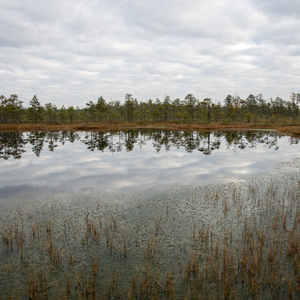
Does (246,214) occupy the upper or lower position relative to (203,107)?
lower

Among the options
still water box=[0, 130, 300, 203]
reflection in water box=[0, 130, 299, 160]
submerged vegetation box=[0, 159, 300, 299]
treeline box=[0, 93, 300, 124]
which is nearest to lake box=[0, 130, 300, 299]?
submerged vegetation box=[0, 159, 300, 299]

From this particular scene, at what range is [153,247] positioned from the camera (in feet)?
30.6

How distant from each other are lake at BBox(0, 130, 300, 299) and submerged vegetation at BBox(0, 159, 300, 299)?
4cm

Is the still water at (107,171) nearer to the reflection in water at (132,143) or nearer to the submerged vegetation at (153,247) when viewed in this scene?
the submerged vegetation at (153,247)

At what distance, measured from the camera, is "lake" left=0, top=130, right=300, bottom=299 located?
23.4 feet

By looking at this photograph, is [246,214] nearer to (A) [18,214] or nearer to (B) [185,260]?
(B) [185,260]

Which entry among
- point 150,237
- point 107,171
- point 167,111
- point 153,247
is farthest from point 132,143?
point 167,111

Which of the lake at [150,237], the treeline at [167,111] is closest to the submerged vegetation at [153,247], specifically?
the lake at [150,237]

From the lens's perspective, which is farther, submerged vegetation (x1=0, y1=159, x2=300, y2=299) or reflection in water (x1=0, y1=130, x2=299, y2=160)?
reflection in water (x1=0, y1=130, x2=299, y2=160)

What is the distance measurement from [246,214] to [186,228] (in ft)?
13.0

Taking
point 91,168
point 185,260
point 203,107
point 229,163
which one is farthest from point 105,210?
point 203,107

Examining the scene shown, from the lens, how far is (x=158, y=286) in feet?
23.7

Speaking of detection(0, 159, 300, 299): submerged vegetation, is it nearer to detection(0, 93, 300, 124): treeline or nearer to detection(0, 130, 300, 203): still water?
detection(0, 130, 300, 203): still water

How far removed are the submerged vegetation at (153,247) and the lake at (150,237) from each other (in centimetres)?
4
